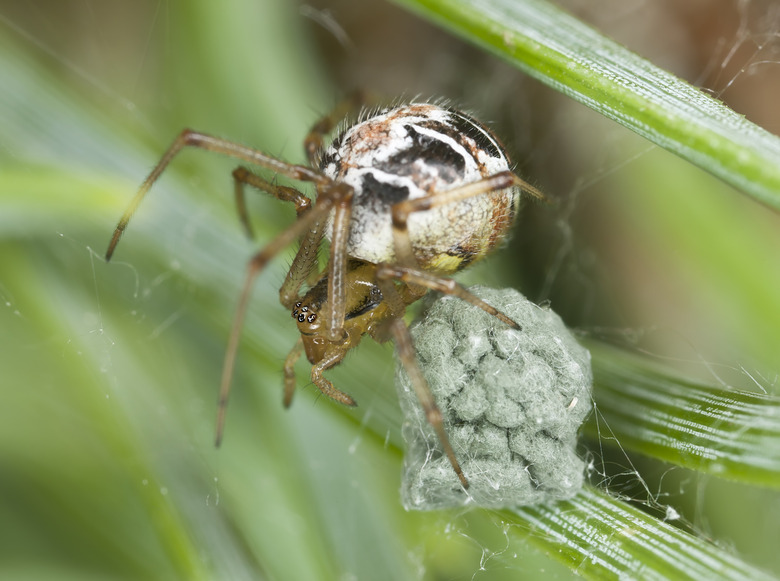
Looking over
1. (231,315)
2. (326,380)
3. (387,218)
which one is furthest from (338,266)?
(231,315)

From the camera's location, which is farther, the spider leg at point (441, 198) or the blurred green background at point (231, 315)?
the blurred green background at point (231, 315)

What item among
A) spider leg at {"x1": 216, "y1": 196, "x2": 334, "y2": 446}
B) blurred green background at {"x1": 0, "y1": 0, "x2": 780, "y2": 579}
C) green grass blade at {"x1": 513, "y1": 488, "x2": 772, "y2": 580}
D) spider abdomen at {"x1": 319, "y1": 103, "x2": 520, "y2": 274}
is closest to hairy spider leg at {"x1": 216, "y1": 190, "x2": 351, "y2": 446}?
spider leg at {"x1": 216, "y1": 196, "x2": 334, "y2": 446}

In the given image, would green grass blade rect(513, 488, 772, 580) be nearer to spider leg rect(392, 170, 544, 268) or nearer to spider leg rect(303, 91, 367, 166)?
spider leg rect(392, 170, 544, 268)

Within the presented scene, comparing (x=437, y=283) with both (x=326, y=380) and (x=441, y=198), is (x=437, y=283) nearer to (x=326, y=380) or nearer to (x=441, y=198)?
(x=441, y=198)

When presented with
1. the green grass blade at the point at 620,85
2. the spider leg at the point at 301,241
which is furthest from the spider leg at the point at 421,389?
the green grass blade at the point at 620,85

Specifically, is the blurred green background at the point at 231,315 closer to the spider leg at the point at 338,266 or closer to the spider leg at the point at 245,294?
the spider leg at the point at 338,266

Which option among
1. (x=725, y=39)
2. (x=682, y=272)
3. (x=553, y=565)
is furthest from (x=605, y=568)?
(x=725, y=39)
